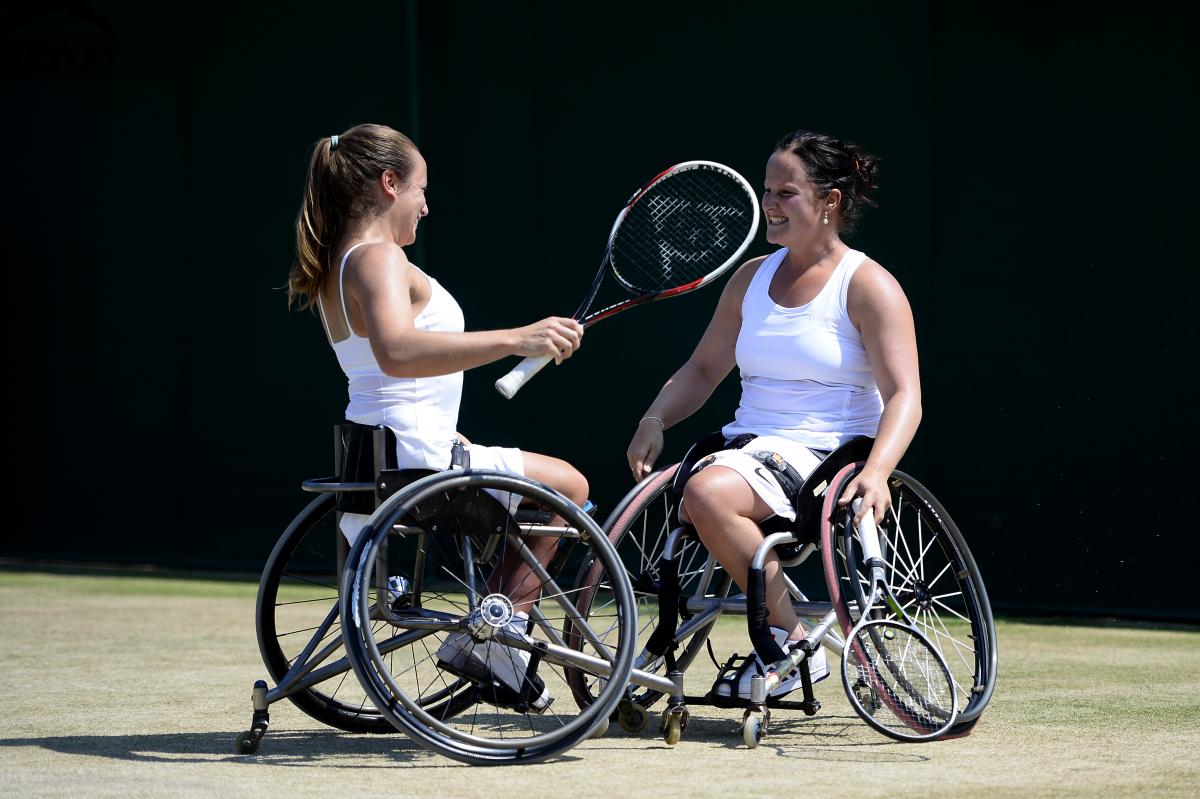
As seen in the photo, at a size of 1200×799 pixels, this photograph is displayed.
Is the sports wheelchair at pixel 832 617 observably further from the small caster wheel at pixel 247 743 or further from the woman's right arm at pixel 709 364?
the small caster wheel at pixel 247 743

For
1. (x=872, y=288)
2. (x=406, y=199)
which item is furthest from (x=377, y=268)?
(x=872, y=288)

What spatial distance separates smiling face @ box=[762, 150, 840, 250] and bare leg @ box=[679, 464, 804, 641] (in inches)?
22.2

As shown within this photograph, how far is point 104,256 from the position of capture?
7.42m

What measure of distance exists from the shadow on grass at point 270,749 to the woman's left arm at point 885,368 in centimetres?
77

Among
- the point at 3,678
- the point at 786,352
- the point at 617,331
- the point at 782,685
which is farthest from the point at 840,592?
the point at 617,331

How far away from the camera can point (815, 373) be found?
12.1 feet

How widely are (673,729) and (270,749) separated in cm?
79

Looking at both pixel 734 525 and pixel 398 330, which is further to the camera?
pixel 734 525

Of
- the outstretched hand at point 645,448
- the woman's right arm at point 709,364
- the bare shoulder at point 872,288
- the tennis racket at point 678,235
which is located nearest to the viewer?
the bare shoulder at point 872,288

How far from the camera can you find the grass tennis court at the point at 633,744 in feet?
10.0

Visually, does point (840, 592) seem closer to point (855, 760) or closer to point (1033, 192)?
point (855, 760)

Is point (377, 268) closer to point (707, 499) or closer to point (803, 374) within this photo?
point (707, 499)

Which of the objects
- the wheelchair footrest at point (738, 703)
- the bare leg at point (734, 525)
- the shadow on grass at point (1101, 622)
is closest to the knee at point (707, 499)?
the bare leg at point (734, 525)

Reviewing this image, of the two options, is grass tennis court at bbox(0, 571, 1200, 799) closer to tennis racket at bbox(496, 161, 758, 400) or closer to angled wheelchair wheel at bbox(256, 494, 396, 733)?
angled wheelchair wheel at bbox(256, 494, 396, 733)
